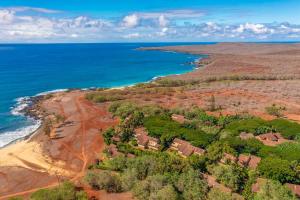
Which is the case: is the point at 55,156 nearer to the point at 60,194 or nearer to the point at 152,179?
the point at 60,194

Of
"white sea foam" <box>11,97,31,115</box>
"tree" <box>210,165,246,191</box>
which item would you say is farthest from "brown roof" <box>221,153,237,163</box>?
"white sea foam" <box>11,97,31,115</box>

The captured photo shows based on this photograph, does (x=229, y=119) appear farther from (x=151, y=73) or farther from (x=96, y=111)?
(x=151, y=73)

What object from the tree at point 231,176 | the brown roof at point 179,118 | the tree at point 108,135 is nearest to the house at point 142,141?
the tree at point 108,135

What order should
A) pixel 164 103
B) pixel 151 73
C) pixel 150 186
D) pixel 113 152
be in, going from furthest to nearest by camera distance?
1. pixel 151 73
2. pixel 164 103
3. pixel 113 152
4. pixel 150 186

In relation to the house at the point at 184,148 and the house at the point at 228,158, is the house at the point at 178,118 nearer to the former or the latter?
the house at the point at 184,148

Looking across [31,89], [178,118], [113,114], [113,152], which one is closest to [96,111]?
[113,114]

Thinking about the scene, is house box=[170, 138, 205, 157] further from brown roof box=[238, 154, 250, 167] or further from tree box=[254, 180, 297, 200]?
tree box=[254, 180, 297, 200]
